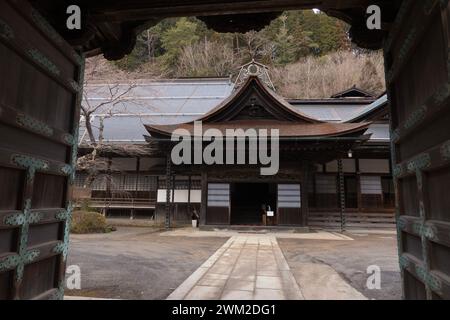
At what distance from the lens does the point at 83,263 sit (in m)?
7.06

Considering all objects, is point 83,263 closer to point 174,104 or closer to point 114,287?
point 114,287

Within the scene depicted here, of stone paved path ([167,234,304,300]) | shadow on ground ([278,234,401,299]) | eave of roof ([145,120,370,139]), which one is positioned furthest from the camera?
eave of roof ([145,120,370,139])

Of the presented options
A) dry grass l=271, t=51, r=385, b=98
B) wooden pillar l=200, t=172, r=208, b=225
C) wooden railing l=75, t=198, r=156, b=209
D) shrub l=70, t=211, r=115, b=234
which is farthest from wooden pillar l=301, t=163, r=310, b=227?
dry grass l=271, t=51, r=385, b=98

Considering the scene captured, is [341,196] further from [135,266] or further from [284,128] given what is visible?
[135,266]

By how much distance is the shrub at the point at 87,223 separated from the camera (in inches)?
546

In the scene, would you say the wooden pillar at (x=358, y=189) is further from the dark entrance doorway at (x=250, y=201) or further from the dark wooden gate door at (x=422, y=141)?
the dark wooden gate door at (x=422, y=141)

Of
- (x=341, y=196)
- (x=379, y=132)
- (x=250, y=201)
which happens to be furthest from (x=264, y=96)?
(x=250, y=201)

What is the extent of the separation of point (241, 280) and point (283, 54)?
42.6 m

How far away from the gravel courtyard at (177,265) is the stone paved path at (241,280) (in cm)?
28

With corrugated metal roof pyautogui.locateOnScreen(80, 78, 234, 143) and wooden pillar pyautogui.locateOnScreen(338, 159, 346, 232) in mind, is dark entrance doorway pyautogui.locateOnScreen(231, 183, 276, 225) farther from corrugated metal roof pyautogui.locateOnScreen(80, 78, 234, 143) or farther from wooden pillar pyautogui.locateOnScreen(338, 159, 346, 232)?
corrugated metal roof pyautogui.locateOnScreen(80, 78, 234, 143)

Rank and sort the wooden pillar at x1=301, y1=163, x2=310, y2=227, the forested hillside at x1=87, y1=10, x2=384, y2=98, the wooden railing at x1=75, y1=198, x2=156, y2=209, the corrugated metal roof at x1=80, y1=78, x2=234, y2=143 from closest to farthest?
the wooden pillar at x1=301, y1=163, x2=310, y2=227
the wooden railing at x1=75, y1=198, x2=156, y2=209
the corrugated metal roof at x1=80, y1=78, x2=234, y2=143
the forested hillside at x1=87, y1=10, x2=384, y2=98

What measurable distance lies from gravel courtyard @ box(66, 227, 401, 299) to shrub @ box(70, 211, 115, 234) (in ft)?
12.6

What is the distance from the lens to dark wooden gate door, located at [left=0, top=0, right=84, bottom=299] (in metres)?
2.65

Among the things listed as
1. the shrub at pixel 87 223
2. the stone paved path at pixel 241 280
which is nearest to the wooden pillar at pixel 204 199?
the shrub at pixel 87 223
